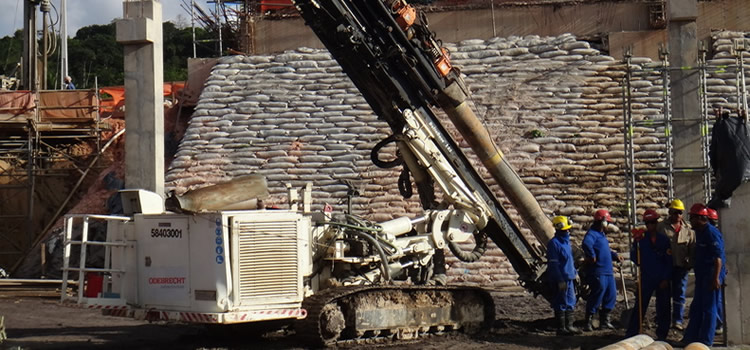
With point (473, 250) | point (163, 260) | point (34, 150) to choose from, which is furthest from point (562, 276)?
point (34, 150)

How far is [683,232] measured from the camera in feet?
36.2

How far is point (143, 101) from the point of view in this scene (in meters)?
15.4

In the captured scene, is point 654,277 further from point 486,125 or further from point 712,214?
point 486,125

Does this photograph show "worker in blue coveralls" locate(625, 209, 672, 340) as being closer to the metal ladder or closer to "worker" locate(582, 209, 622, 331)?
"worker" locate(582, 209, 622, 331)

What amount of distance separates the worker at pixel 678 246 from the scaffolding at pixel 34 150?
45.9 feet

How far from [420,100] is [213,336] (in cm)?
368

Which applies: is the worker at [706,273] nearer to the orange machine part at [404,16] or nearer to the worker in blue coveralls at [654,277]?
the worker in blue coveralls at [654,277]

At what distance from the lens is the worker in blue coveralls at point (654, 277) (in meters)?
10.7

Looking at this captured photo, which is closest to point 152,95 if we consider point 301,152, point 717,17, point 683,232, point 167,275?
point 301,152

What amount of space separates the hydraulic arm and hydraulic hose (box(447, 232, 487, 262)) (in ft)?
0.32

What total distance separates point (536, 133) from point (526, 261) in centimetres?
643

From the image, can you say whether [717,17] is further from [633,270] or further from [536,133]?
[633,270]

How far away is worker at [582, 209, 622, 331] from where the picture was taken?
11586 millimetres

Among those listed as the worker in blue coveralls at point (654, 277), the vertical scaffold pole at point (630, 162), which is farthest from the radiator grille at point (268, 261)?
the vertical scaffold pole at point (630, 162)
